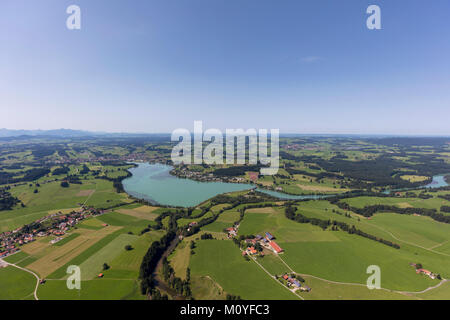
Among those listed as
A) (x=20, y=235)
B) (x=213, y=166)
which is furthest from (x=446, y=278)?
(x=213, y=166)

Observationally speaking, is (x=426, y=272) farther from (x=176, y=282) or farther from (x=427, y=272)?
(x=176, y=282)

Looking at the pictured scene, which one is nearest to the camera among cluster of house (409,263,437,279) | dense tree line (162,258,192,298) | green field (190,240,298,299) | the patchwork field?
green field (190,240,298,299)

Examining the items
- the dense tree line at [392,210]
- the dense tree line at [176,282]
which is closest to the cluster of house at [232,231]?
the dense tree line at [176,282]

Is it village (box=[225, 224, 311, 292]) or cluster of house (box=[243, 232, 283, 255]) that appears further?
cluster of house (box=[243, 232, 283, 255])

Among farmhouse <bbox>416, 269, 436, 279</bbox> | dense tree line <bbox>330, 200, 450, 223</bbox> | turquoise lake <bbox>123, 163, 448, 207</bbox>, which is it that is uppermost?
turquoise lake <bbox>123, 163, 448, 207</bbox>

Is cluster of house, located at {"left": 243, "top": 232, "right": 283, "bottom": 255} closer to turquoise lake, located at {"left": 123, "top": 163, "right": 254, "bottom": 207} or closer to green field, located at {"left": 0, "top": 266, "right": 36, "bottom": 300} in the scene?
turquoise lake, located at {"left": 123, "top": 163, "right": 254, "bottom": 207}

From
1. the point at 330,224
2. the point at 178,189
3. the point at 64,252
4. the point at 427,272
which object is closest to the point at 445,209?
the point at 330,224

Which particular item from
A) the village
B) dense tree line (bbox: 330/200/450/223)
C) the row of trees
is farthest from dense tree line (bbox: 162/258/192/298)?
dense tree line (bbox: 330/200/450/223)
